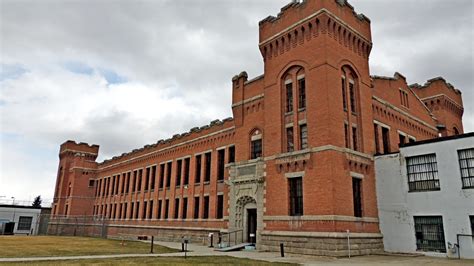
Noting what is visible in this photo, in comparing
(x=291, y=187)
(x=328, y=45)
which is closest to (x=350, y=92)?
(x=328, y=45)

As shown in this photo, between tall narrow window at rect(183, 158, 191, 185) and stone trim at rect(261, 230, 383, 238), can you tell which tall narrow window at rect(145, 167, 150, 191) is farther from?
stone trim at rect(261, 230, 383, 238)

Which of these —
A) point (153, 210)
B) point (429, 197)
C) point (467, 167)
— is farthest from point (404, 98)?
point (153, 210)

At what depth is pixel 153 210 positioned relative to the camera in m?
43.1

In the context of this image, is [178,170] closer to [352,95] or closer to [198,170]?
[198,170]

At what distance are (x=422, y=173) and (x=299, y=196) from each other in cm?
770

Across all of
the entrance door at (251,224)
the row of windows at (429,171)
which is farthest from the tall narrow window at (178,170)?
the row of windows at (429,171)

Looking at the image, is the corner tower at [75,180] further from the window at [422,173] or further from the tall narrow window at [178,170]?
the window at [422,173]

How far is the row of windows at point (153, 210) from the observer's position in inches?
1376

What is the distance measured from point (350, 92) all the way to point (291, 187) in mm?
7926

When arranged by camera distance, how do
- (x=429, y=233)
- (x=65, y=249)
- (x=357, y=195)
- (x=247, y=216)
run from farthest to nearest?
(x=247, y=216) → (x=65, y=249) → (x=357, y=195) → (x=429, y=233)

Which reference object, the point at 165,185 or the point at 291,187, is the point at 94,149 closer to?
the point at 165,185

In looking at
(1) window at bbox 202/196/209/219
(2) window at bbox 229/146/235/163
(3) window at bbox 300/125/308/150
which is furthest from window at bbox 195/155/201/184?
(3) window at bbox 300/125/308/150

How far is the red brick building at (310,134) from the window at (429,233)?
2.37 metres

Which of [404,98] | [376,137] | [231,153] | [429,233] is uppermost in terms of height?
[404,98]
